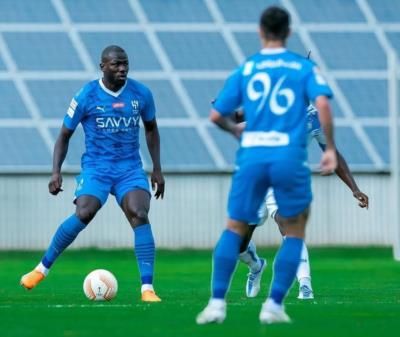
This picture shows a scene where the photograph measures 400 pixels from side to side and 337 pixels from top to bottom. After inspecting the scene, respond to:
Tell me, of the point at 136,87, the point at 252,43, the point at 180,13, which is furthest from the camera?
the point at 252,43

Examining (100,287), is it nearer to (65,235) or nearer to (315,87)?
(65,235)

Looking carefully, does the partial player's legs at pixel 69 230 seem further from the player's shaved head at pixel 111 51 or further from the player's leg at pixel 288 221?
the player's leg at pixel 288 221

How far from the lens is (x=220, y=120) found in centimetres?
1104

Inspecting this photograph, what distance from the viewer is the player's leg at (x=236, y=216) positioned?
10.7 metres

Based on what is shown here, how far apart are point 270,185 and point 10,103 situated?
73.3 feet

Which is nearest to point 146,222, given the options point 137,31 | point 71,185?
point 71,185

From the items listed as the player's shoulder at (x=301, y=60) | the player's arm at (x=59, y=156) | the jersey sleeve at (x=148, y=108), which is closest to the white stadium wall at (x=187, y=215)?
the player's arm at (x=59, y=156)

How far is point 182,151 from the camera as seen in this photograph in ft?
107

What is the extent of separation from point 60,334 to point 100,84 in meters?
Answer: 4.95

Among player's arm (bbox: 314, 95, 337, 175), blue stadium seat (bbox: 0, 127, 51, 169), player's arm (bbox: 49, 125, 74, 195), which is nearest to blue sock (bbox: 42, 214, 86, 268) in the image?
player's arm (bbox: 49, 125, 74, 195)

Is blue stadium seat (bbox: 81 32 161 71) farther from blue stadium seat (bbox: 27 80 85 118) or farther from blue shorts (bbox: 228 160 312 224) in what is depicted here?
blue shorts (bbox: 228 160 312 224)

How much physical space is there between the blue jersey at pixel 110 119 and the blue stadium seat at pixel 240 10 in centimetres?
1919

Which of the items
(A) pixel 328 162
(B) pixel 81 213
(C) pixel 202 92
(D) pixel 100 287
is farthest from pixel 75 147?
(A) pixel 328 162

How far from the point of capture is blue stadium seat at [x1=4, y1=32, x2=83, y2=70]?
109 ft
